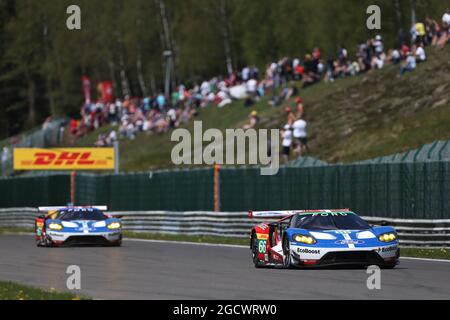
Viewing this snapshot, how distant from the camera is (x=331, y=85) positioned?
49.8 meters

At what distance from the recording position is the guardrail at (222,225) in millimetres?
25469

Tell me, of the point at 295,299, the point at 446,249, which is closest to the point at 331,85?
the point at 446,249

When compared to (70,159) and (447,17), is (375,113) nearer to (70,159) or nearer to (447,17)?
(447,17)

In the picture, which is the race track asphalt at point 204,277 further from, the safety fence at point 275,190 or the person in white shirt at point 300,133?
the person in white shirt at point 300,133

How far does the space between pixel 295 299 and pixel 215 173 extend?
2113cm

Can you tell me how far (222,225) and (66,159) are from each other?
743 inches

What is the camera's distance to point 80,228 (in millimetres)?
30047

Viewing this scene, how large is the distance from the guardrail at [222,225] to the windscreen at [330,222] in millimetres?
1929

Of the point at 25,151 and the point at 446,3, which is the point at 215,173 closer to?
the point at 25,151

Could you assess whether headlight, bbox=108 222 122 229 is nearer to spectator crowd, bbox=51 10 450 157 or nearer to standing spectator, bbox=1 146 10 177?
spectator crowd, bbox=51 10 450 157

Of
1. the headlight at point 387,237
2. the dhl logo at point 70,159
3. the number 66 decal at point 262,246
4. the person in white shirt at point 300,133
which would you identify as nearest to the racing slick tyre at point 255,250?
the number 66 decal at point 262,246

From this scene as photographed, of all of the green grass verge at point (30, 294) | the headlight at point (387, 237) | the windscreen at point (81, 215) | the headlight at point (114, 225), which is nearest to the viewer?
the green grass verge at point (30, 294)

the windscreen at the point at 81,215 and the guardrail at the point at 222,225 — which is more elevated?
the windscreen at the point at 81,215
